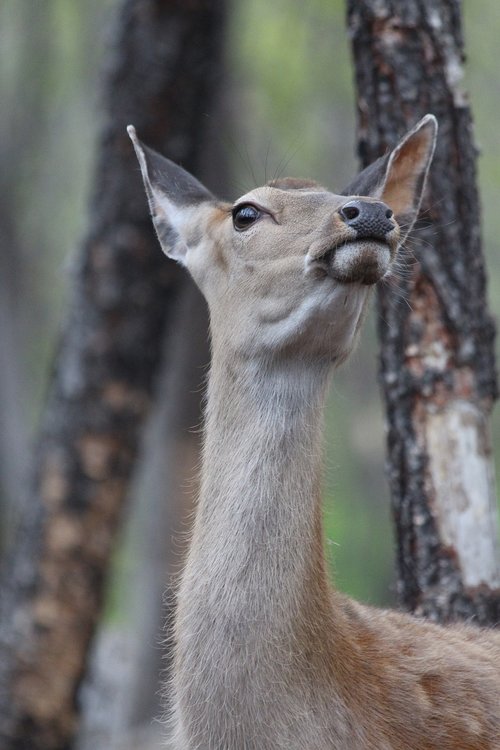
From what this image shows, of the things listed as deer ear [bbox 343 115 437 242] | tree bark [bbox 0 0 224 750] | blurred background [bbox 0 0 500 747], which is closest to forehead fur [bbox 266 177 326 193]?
deer ear [bbox 343 115 437 242]

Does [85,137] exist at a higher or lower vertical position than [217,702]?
higher

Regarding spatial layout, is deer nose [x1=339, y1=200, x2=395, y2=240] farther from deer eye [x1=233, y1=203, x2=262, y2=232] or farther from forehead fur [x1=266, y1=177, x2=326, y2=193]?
forehead fur [x1=266, y1=177, x2=326, y2=193]

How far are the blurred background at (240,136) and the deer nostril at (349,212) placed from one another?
832 cm

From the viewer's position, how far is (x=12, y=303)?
15609mm

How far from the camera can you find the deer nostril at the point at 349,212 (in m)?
4.74

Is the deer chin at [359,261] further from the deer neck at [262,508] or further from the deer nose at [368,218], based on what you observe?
the deer neck at [262,508]

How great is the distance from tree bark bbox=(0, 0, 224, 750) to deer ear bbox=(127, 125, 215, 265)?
11.0 ft

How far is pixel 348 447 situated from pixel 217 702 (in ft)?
49.6

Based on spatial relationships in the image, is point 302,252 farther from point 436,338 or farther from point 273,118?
point 273,118

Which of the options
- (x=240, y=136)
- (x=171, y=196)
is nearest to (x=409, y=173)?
(x=171, y=196)

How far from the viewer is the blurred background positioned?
588 inches

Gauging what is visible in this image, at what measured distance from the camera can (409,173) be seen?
19.7ft

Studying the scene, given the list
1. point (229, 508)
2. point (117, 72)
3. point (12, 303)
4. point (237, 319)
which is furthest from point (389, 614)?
point (12, 303)

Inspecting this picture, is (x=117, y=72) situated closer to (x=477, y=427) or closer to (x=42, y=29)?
(x=477, y=427)
